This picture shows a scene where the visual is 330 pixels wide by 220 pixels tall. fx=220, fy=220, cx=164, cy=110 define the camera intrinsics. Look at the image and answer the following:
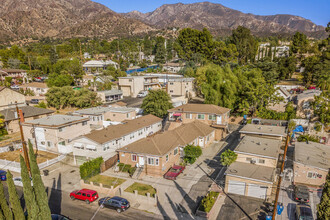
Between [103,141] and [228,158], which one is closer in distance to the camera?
[228,158]

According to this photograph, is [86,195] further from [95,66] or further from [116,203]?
[95,66]

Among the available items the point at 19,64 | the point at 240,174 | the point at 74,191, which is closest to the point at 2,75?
the point at 19,64

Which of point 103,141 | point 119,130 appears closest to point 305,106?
point 119,130

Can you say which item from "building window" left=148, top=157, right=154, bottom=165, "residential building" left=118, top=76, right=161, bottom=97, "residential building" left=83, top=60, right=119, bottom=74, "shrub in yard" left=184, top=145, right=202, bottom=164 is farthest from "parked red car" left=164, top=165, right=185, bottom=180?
"residential building" left=83, top=60, right=119, bottom=74

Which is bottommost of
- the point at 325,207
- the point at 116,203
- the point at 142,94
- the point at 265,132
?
the point at 116,203

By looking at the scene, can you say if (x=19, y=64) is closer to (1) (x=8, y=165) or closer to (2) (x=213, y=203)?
(1) (x=8, y=165)

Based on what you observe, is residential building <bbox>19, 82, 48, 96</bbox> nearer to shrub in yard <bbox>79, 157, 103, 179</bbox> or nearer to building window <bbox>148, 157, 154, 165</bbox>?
shrub in yard <bbox>79, 157, 103, 179</bbox>
